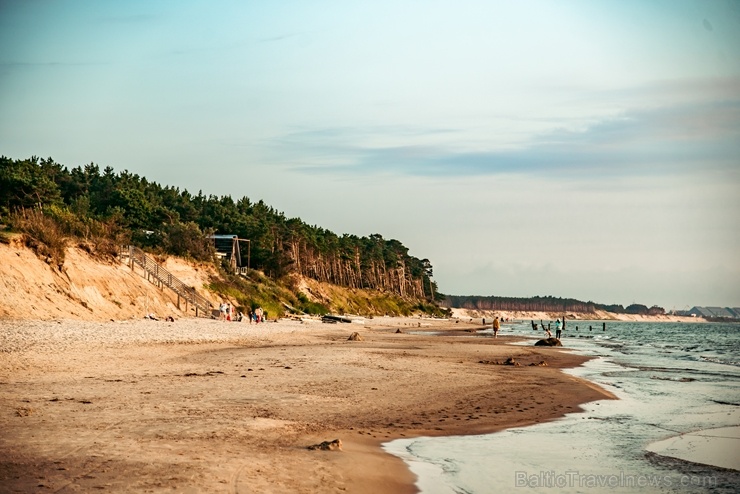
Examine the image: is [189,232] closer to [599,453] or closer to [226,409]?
[226,409]

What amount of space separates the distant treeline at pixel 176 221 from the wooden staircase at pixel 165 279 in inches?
58.3

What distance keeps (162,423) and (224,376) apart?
7.23 meters

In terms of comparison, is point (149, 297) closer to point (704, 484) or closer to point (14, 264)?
point (14, 264)

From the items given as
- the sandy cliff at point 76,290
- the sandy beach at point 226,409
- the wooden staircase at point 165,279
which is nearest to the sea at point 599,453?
the sandy beach at point 226,409

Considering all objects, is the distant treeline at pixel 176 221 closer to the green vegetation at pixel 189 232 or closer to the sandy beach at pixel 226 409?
the green vegetation at pixel 189 232

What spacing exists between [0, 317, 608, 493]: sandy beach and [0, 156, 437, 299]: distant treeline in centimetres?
2343

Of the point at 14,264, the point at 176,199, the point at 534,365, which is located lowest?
the point at 534,365

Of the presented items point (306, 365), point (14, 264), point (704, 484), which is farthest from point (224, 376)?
point (14, 264)

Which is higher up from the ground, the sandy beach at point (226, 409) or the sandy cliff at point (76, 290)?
the sandy cliff at point (76, 290)

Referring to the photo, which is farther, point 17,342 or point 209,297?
point 209,297

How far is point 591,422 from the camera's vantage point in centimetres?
1500

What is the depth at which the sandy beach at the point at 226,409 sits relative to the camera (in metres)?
8.49

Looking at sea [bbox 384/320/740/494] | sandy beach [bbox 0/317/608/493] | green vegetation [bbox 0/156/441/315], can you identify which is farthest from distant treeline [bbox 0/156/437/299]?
sea [bbox 384/320/740/494]

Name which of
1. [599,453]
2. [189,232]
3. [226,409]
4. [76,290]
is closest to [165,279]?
[189,232]
